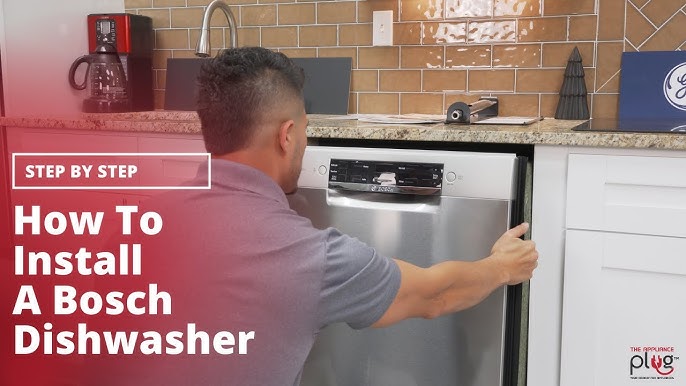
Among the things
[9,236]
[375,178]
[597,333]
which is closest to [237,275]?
[375,178]

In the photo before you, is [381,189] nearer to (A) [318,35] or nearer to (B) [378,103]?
(B) [378,103]

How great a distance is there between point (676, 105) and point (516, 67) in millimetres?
492

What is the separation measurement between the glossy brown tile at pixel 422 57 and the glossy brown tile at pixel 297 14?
0.37m

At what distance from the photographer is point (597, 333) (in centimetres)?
169

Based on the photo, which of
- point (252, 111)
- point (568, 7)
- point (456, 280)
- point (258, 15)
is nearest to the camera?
point (252, 111)

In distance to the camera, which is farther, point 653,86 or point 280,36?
point 280,36

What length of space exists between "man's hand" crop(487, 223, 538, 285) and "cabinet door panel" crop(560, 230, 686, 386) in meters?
0.24

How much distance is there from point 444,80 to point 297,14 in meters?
0.60

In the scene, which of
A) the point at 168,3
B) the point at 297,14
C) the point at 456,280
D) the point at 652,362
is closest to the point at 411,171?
the point at 456,280

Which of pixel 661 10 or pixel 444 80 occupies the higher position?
pixel 661 10

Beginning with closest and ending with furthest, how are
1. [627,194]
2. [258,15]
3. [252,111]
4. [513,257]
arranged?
1. [252,111]
2. [513,257]
3. [627,194]
4. [258,15]

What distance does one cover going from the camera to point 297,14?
261cm

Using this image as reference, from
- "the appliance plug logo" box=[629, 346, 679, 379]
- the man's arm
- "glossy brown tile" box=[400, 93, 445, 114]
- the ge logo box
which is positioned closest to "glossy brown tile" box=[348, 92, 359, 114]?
"glossy brown tile" box=[400, 93, 445, 114]

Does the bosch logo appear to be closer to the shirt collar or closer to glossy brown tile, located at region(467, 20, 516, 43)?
the shirt collar
